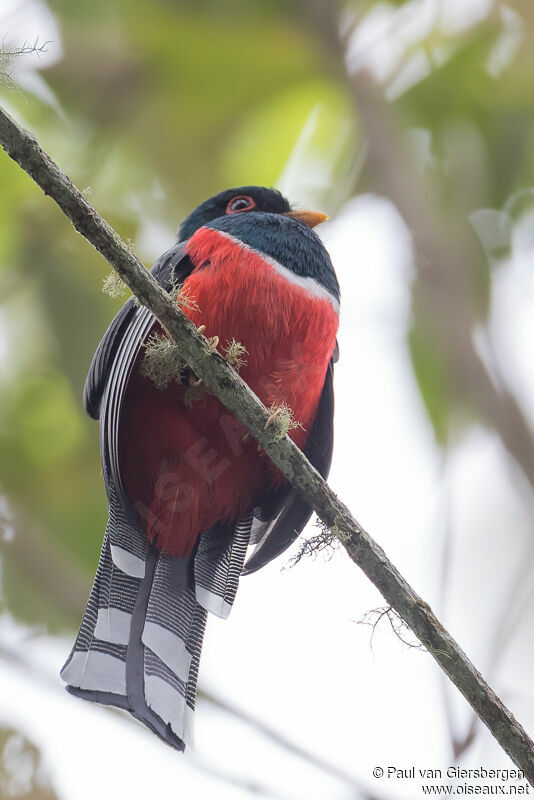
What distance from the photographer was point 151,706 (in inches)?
112

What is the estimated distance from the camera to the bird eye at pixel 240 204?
385cm

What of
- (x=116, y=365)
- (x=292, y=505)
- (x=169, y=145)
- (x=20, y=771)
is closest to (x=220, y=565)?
(x=292, y=505)

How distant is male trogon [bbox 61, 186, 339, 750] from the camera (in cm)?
295

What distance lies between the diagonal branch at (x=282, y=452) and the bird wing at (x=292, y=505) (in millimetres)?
929

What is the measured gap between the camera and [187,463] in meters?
3.14

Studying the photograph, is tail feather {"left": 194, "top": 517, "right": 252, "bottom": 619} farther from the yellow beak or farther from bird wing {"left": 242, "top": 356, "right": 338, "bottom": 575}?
the yellow beak

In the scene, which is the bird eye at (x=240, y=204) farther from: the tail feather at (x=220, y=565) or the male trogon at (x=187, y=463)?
the tail feather at (x=220, y=565)

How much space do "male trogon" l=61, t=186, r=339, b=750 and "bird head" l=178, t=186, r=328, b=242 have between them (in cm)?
41

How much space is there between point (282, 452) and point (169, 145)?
8.78 ft

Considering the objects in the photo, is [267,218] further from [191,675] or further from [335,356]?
[191,675]

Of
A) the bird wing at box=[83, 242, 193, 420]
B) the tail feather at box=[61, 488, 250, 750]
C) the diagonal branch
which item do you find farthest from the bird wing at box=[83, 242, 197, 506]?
the diagonal branch

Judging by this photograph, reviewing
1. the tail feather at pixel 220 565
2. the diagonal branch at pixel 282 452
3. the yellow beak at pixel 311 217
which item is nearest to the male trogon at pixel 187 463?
the tail feather at pixel 220 565

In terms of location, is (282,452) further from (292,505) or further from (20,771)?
(20,771)

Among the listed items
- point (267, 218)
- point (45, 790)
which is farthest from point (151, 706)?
point (267, 218)
